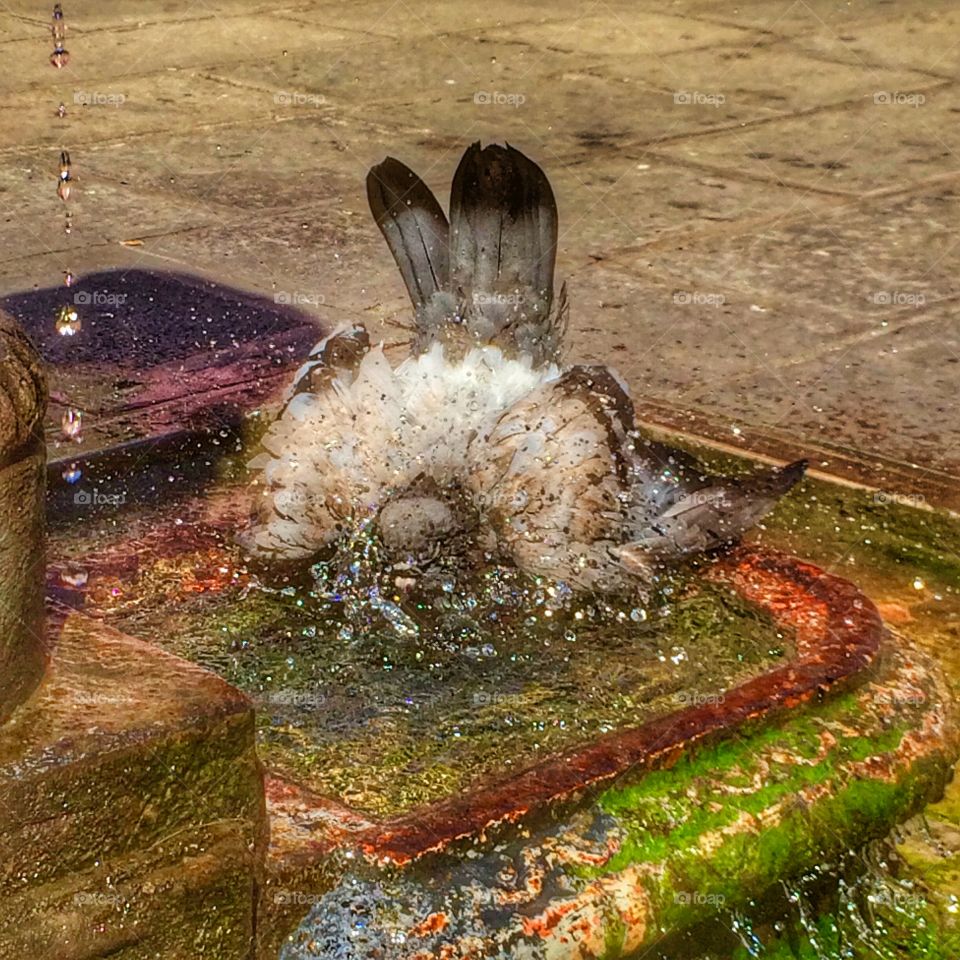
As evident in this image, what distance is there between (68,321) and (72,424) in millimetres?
1062

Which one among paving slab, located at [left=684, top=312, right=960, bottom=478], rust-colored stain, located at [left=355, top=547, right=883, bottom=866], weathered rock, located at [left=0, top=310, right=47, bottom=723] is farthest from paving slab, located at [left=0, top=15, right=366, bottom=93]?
weathered rock, located at [left=0, top=310, right=47, bottom=723]

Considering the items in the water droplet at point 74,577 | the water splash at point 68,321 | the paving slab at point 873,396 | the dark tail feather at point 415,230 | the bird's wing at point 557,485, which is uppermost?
the dark tail feather at point 415,230

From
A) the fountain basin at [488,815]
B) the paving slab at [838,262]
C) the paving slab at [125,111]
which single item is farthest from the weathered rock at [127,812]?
the paving slab at [125,111]

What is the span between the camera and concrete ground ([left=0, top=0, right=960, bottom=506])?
5102 millimetres

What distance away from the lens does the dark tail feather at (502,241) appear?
3.56 meters

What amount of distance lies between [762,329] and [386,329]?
A: 115 cm

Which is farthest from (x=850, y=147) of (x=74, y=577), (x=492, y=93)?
(x=74, y=577)

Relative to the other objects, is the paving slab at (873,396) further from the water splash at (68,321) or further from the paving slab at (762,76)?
the paving slab at (762,76)

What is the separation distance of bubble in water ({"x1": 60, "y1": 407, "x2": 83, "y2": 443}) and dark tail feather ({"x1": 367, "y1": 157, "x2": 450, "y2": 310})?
3.61 feet

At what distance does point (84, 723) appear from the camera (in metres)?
2.18

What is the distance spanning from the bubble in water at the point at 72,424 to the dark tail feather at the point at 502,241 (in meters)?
1.21

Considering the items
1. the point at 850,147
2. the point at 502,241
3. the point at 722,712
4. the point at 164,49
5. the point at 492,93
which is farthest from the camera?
the point at 164,49

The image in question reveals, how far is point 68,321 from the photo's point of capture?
5.38 m

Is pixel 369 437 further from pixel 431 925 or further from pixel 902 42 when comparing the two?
pixel 902 42
